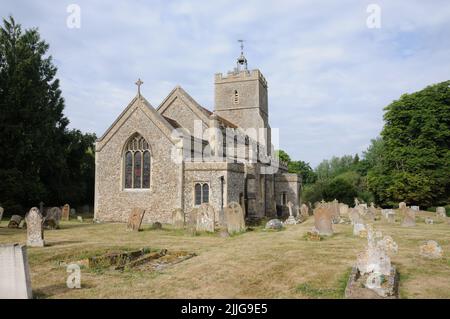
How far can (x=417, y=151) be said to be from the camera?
32562 mm

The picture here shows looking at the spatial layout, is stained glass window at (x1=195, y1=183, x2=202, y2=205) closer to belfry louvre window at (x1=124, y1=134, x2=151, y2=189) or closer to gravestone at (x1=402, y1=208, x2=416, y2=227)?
belfry louvre window at (x1=124, y1=134, x2=151, y2=189)

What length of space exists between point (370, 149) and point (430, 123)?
28200 mm

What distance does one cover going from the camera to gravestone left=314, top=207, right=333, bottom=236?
14.7m

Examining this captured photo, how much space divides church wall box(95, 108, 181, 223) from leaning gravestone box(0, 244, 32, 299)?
14.2 metres

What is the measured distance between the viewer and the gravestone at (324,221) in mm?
14672

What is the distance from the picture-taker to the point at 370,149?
59750mm

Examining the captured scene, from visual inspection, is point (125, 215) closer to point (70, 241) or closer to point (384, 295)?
point (70, 241)

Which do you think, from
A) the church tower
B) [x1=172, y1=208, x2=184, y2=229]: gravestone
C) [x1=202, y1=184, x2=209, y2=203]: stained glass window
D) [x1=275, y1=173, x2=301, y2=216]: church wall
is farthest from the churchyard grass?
the church tower

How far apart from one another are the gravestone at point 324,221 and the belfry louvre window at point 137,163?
10.9 m

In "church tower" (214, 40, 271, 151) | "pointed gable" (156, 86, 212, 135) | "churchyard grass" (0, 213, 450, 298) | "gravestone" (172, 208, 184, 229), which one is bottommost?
"churchyard grass" (0, 213, 450, 298)

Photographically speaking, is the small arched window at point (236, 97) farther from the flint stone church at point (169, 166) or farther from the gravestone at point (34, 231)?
the gravestone at point (34, 231)

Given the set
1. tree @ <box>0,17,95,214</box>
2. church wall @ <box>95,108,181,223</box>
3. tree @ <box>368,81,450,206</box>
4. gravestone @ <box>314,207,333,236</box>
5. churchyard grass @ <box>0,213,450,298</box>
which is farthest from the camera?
tree @ <box>368,81,450,206</box>

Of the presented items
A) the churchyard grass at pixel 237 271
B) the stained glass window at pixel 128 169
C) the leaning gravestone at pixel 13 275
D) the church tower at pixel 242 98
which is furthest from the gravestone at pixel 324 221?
the church tower at pixel 242 98

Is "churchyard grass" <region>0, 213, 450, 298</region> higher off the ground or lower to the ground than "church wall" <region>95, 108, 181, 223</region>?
lower
